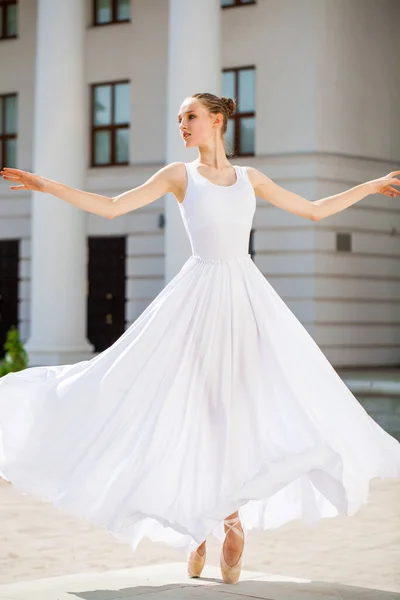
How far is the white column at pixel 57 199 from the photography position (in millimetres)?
23375

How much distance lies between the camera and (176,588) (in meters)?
5.47

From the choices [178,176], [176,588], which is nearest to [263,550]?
[176,588]

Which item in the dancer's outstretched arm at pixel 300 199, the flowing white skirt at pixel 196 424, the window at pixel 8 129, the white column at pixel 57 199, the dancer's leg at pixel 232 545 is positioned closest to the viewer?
the flowing white skirt at pixel 196 424

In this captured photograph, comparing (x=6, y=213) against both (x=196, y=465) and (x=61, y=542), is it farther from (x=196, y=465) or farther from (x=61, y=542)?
(x=196, y=465)

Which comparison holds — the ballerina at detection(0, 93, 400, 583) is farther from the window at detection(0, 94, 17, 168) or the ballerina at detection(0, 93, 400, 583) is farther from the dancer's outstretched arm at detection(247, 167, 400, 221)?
the window at detection(0, 94, 17, 168)

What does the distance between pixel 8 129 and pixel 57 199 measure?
6.24 metres

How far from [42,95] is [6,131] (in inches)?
222

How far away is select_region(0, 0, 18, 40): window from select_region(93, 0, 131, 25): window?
2215mm

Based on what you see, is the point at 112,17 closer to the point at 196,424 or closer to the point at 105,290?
the point at 105,290

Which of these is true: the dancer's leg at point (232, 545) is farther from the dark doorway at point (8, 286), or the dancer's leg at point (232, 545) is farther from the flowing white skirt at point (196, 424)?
the dark doorway at point (8, 286)

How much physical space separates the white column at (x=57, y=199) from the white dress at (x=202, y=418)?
57.7 ft

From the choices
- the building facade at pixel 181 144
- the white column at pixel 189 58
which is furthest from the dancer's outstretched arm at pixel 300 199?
the building facade at pixel 181 144

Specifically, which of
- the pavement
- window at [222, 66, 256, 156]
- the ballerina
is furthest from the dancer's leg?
window at [222, 66, 256, 156]

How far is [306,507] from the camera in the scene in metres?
5.75
